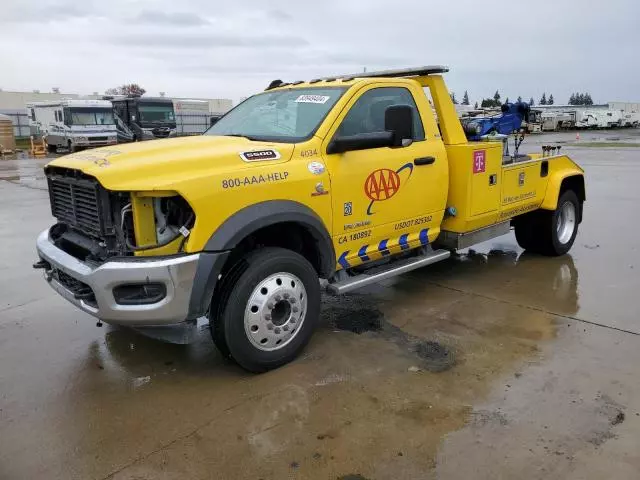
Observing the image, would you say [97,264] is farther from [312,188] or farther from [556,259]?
[556,259]

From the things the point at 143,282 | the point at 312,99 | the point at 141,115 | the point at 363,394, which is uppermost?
the point at 141,115

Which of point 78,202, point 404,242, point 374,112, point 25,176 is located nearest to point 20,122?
point 25,176

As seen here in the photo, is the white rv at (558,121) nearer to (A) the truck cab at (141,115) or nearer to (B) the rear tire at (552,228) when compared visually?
(A) the truck cab at (141,115)

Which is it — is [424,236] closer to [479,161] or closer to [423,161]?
[423,161]

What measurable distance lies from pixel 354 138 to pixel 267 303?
4.50 ft

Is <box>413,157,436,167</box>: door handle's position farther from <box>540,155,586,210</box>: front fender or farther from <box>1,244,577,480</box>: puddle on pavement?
<box>540,155,586,210</box>: front fender

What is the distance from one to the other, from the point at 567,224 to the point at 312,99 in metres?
4.13

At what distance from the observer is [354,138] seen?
158 inches

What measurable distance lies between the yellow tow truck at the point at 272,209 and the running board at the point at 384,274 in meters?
0.02

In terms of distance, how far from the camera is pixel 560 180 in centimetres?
643

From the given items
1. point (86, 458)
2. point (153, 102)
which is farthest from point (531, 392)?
point (153, 102)

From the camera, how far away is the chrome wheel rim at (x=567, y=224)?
6.82 m

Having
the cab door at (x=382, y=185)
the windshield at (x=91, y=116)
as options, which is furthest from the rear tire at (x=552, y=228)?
the windshield at (x=91, y=116)

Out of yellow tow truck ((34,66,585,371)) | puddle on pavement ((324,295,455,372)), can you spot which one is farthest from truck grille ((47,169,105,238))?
puddle on pavement ((324,295,455,372))
